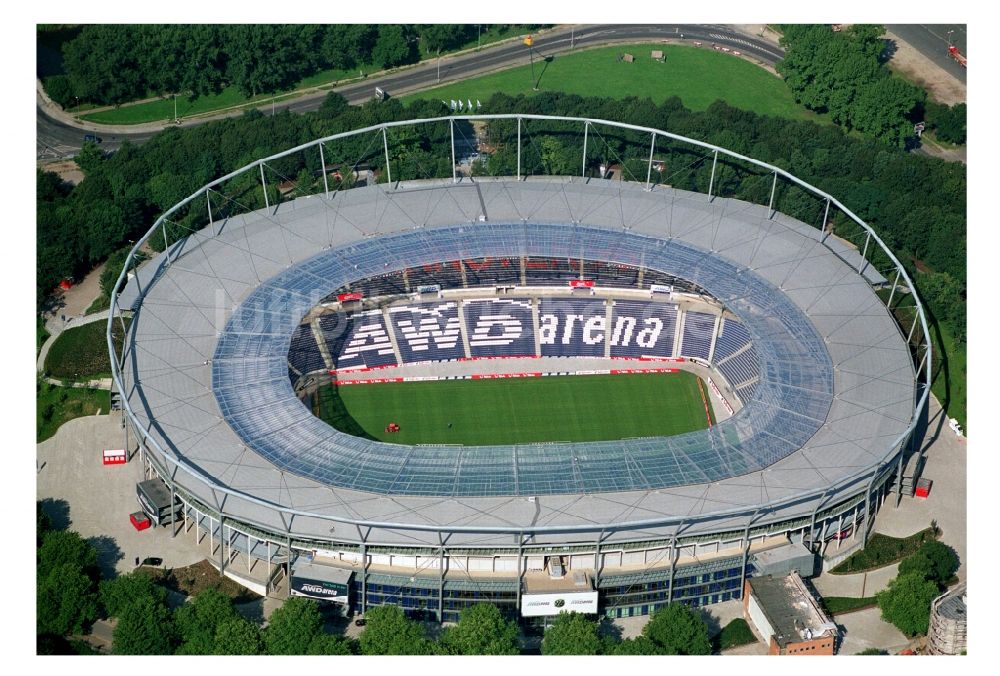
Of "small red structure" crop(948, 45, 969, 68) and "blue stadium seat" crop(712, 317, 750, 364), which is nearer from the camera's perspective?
"blue stadium seat" crop(712, 317, 750, 364)

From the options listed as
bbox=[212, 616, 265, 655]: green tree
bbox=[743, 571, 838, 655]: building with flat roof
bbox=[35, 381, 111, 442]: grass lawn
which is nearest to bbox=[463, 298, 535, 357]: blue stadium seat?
bbox=[35, 381, 111, 442]: grass lawn

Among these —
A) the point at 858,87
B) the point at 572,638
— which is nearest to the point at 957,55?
A: the point at 858,87

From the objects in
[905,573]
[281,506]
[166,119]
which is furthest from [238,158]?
[905,573]

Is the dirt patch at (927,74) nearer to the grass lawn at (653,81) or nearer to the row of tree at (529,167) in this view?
the grass lawn at (653,81)

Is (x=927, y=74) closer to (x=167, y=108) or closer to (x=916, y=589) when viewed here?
(x=167, y=108)

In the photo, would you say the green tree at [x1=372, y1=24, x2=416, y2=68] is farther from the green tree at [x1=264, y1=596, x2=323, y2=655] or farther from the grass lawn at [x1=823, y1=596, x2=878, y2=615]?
the grass lawn at [x1=823, y1=596, x2=878, y2=615]
